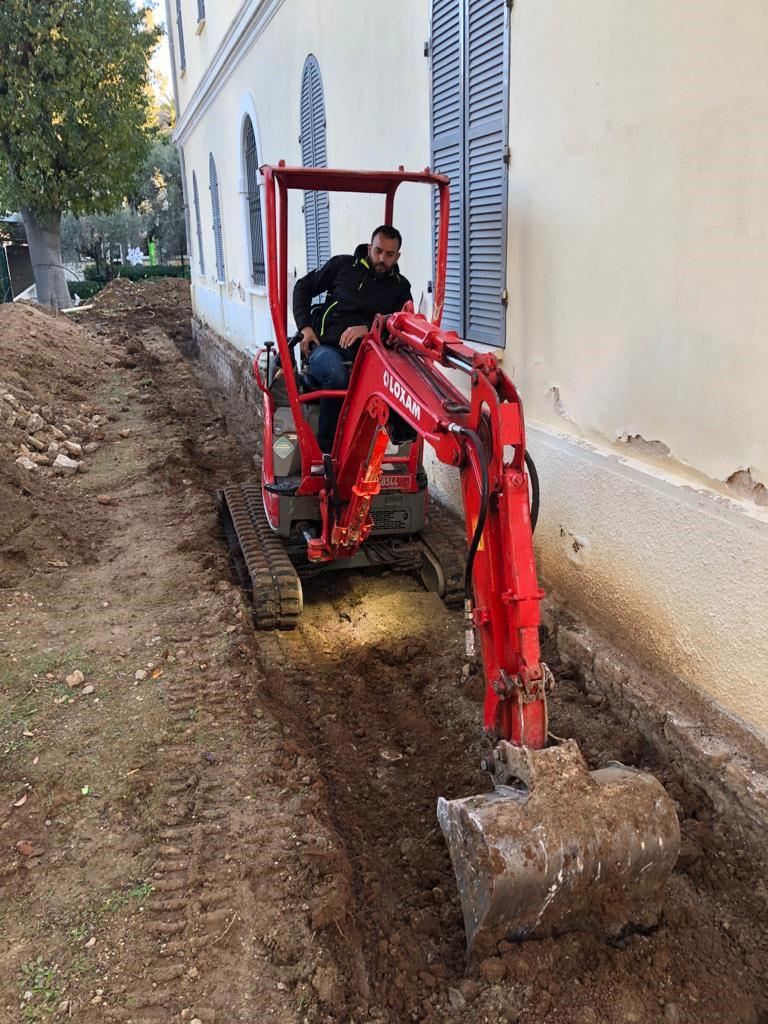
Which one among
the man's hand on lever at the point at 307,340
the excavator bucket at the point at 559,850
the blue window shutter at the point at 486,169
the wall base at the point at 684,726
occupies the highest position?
the blue window shutter at the point at 486,169

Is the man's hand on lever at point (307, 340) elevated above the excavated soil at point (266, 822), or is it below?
above

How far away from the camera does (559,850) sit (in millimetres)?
2154

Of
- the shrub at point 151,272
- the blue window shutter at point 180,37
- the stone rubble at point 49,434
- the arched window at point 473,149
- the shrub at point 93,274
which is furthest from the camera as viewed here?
the shrub at point 93,274

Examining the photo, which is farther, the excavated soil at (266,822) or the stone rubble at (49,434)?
the stone rubble at (49,434)

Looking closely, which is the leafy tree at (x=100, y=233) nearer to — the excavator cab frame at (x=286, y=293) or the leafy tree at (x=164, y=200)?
the leafy tree at (x=164, y=200)

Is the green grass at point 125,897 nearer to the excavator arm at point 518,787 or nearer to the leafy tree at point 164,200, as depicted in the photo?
the excavator arm at point 518,787

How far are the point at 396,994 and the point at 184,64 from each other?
20.2 meters

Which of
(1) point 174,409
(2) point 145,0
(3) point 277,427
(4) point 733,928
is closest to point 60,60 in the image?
(2) point 145,0

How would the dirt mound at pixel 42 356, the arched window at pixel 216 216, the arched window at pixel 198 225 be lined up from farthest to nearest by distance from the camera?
1. the arched window at pixel 198 225
2. the arched window at pixel 216 216
3. the dirt mound at pixel 42 356

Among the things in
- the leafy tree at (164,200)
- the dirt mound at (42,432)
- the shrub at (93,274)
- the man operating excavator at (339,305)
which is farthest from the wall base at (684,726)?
the leafy tree at (164,200)

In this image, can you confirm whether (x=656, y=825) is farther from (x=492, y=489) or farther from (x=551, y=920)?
(x=492, y=489)

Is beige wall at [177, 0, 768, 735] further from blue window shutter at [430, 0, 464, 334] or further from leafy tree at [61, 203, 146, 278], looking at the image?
leafy tree at [61, 203, 146, 278]

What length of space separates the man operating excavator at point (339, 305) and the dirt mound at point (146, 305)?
665 inches

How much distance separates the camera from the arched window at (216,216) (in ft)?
50.0
